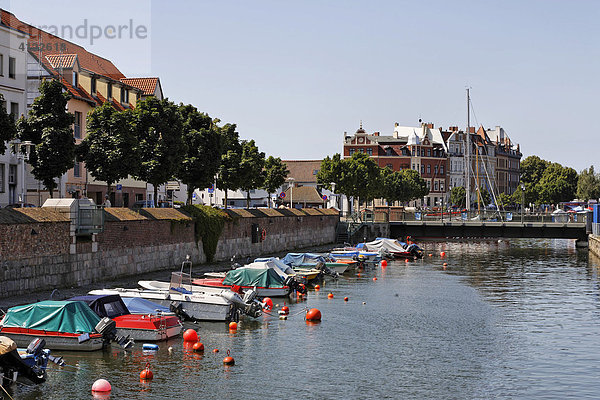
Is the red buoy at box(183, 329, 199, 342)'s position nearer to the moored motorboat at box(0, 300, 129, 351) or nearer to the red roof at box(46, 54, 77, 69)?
the moored motorboat at box(0, 300, 129, 351)

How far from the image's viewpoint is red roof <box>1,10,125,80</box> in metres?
62.1

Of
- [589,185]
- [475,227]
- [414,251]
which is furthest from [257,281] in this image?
[589,185]

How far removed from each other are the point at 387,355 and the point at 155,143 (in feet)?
105

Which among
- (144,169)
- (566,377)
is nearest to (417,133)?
(144,169)

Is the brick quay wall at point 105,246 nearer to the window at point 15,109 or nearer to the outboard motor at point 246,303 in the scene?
the outboard motor at point 246,303

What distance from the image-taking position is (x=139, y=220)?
53.5 metres

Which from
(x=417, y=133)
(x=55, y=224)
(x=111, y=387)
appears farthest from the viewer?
(x=417, y=133)

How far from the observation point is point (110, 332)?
32062 millimetres

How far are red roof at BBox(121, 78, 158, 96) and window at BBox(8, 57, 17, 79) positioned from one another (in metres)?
25.8

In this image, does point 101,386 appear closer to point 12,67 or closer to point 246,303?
point 246,303

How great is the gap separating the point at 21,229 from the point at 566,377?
26810 mm

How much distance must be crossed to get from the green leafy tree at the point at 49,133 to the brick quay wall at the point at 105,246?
169 inches

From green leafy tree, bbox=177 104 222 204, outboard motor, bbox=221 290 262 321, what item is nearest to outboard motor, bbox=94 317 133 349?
outboard motor, bbox=221 290 262 321

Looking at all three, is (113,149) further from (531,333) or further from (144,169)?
(531,333)
